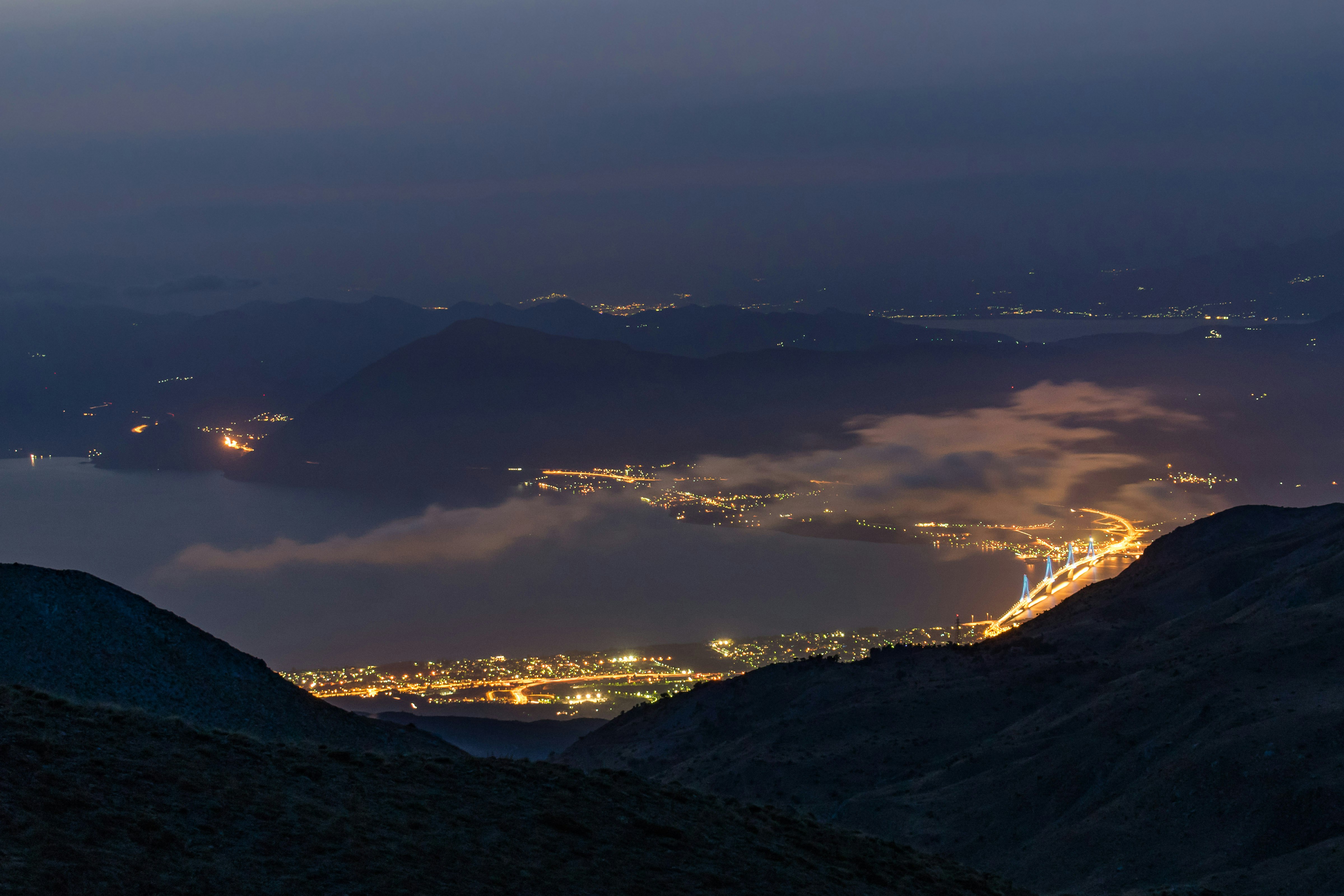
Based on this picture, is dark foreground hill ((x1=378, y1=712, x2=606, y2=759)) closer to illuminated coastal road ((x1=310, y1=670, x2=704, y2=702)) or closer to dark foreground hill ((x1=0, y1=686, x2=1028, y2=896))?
illuminated coastal road ((x1=310, y1=670, x2=704, y2=702))

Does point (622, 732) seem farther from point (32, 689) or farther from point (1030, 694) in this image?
point (32, 689)

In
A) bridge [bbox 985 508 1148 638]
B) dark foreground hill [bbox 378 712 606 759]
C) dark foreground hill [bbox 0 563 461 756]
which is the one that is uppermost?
bridge [bbox 985 508 1148 638]

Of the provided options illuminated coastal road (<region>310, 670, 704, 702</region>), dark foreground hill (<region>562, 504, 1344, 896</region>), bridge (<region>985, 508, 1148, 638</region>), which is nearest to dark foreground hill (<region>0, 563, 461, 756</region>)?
dark foreground hill (<region>562, 504, 1344, 896</region>)

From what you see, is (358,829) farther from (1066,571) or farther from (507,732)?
(1066,571)

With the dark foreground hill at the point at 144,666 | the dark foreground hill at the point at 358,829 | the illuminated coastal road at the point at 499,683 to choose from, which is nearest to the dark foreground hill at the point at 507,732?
the illuminated coastal road at the point at 499,683

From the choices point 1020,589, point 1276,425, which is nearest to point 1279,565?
point 1020,589

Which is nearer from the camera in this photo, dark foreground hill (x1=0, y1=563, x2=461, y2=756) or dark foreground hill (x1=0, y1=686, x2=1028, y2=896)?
dark foreground hill (x1=0, y1=686, x2=1028, y2=896)

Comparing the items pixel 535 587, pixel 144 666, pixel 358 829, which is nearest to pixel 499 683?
pixel 535 587
